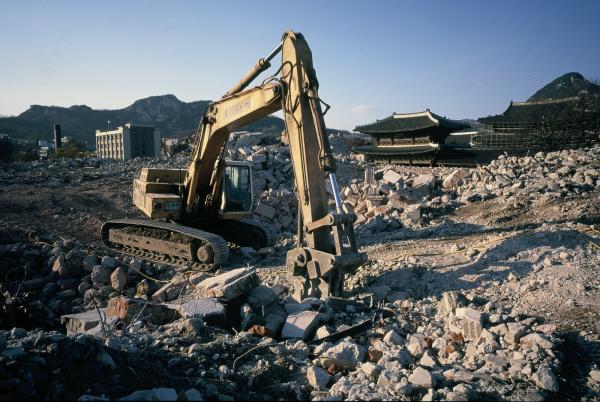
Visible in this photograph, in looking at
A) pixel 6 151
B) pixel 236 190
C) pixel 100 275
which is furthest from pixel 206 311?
pixel 6 151

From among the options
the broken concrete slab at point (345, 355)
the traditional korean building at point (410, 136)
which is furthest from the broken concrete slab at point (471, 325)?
the traditional korean building at point (410, 136)

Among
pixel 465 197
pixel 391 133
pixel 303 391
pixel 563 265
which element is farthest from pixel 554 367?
pixel 391 133

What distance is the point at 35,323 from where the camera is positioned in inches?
230

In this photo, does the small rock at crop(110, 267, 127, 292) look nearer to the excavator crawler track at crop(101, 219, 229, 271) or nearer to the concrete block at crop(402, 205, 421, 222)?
the excavator crawler track at crop(101, 219, 229, 271)

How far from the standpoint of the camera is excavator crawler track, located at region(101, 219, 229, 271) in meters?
7.47

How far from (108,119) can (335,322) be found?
95.1m

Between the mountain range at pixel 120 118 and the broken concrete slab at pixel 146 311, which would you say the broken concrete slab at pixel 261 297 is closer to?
the broken concrete slab at pixel 146 311

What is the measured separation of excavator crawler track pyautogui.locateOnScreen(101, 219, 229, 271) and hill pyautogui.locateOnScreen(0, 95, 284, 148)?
59.8 m

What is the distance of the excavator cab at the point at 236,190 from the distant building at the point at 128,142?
98.3 feet

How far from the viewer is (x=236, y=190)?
28.3 feet

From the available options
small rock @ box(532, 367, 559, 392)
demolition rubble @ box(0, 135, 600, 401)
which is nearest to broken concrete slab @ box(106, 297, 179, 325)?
demolition rubble @ box(0, 135, 600, 401)

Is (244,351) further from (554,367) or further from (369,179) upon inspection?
(369,179)

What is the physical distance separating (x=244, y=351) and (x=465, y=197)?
9109mm

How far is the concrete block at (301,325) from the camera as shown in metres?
4.29
